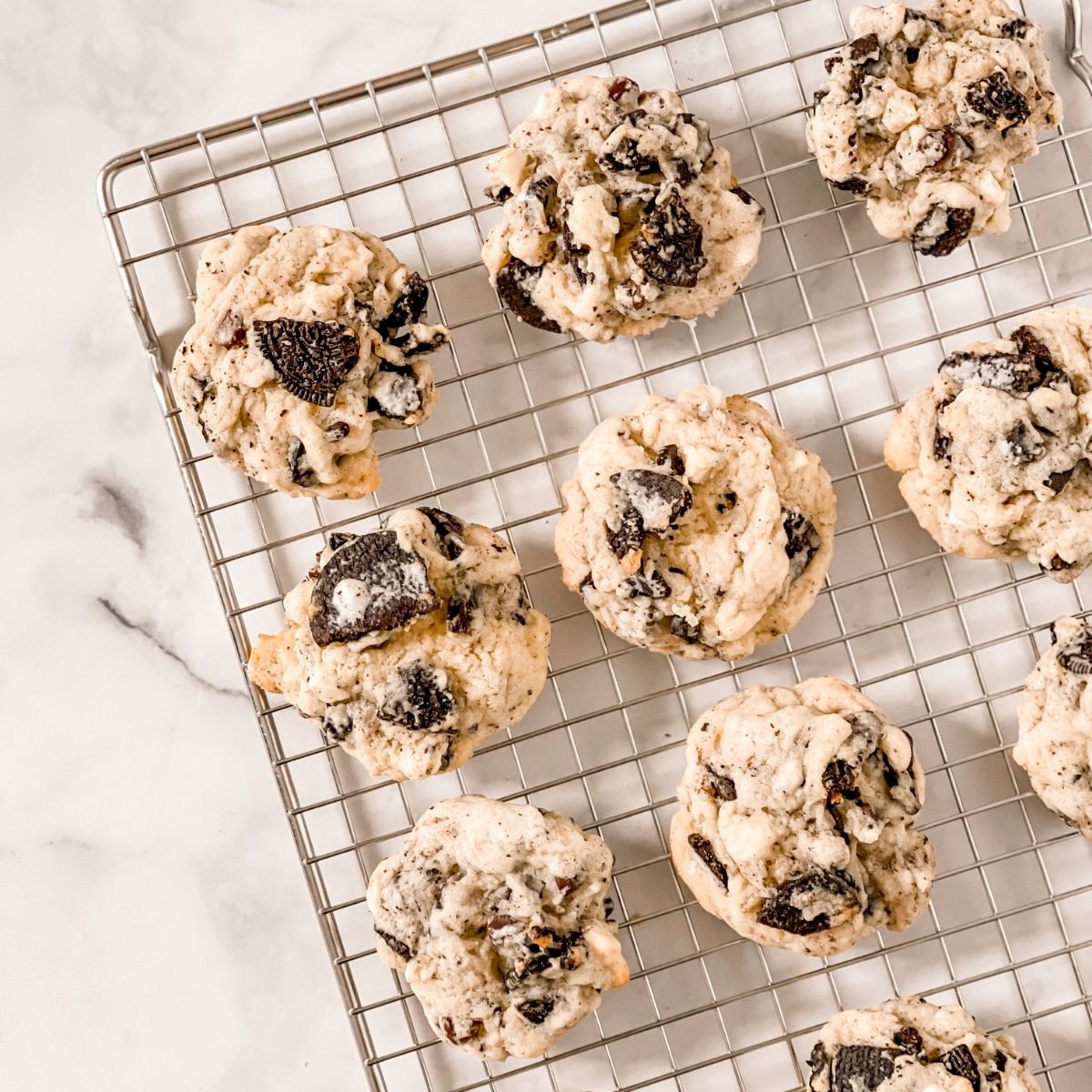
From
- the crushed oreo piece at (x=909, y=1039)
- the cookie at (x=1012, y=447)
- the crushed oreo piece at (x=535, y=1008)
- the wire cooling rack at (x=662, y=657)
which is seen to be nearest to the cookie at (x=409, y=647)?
the wire cooling rack at (x=662, y=657)

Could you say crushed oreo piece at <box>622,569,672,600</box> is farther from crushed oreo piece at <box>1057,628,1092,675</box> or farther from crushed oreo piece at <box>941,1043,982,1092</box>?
crushed oreo piece at <box>941,1043,982,1092</box>

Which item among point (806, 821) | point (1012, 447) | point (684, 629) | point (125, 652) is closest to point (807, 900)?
point (806, 821)

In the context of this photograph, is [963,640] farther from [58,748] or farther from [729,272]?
[58,748]

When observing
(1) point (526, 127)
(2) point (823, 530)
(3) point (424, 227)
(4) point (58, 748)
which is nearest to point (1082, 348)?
(2) point (823, 530)

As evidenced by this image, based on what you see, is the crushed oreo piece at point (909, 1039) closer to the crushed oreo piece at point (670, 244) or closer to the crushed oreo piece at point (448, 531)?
the crushed oreo piece at point (448, 531)

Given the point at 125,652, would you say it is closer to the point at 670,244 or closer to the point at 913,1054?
→ the point at 670,244

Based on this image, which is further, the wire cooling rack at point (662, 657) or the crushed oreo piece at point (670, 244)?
the wire cooling rack at point (662, 657)

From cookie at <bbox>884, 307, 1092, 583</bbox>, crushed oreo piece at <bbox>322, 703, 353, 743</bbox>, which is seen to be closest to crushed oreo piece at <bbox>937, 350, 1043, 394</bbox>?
cookie at <bbox>884, 307, 1092, 583</bbox>
